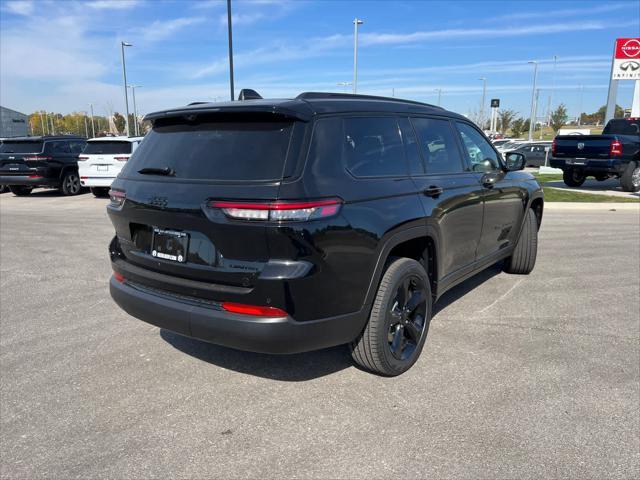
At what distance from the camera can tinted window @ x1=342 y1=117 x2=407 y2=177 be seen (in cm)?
306

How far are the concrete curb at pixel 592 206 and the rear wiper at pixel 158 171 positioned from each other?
10741 mm

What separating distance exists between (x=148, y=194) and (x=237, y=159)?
645mm

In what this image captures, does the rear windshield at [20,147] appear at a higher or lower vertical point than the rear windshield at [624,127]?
lower

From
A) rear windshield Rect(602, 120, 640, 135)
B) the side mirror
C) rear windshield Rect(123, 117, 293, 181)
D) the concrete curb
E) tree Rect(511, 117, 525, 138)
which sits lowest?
the concrete curb

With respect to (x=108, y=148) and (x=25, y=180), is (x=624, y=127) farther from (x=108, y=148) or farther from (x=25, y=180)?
(x=25, y=180)

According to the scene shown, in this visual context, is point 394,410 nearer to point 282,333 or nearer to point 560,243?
point 282,333

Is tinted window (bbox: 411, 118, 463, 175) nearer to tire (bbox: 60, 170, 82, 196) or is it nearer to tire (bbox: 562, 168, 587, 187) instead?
tire (bbox: 562, 168, 587, 187)

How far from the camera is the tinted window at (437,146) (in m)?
3.80

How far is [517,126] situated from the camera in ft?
229

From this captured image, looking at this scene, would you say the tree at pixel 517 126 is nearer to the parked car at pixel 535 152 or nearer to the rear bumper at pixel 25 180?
the parked car at pixel 535 152

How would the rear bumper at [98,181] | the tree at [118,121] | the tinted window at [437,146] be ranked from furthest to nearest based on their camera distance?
the tree at [118,121] → the rear bumper at [98,181] → the tinted window at [437,146]

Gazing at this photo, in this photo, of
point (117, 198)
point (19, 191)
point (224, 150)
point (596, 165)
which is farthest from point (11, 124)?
point (224, 150)

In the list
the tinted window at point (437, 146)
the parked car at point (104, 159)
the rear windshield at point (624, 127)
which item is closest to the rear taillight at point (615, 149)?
the rear windshield at point (624, 127)

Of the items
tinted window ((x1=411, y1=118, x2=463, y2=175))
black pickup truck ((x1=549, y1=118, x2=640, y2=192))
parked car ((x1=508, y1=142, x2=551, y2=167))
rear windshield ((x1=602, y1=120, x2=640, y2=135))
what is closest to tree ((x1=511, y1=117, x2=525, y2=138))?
parked car ((x1=508, y1=142, x2=551, y2=167))
